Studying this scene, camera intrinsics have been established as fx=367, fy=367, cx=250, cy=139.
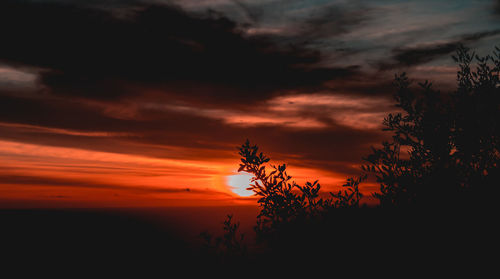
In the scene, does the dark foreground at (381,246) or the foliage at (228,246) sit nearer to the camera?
the dark foreground at (381,246)

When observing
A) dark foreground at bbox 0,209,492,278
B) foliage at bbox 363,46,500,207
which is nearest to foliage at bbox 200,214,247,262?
dark foreground at bbox 0,209,492,278

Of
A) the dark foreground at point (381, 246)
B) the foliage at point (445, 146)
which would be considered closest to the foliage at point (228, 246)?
the dark foreground at point (381, 246)

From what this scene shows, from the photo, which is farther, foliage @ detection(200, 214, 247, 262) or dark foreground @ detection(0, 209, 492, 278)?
foliage @ detection(200, 214, 247, 262)

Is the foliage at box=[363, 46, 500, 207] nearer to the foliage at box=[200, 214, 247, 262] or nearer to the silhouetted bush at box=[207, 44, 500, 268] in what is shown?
the silhouetted bush at box=[207, 44, 500, 268]

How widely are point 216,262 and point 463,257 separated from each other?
5261 millimetres

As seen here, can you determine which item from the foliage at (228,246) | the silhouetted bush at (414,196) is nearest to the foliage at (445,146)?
the silhouetted bush at (414,196)

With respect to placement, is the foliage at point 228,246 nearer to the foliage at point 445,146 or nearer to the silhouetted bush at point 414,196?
the silhouetted bush at point 414,196

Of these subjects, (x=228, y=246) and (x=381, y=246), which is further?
(x=228, y=246)

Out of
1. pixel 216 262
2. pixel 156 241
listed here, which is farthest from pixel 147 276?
pixel 216 262

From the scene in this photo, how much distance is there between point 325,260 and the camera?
7.80m

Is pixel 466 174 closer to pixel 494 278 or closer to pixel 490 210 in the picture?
pixel 490 210

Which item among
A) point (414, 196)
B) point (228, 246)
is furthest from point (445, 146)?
point (228, 246)

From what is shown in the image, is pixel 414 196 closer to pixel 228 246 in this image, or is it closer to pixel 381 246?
pixel 381 246

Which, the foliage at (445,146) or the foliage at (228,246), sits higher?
the foliage at (445,146)
